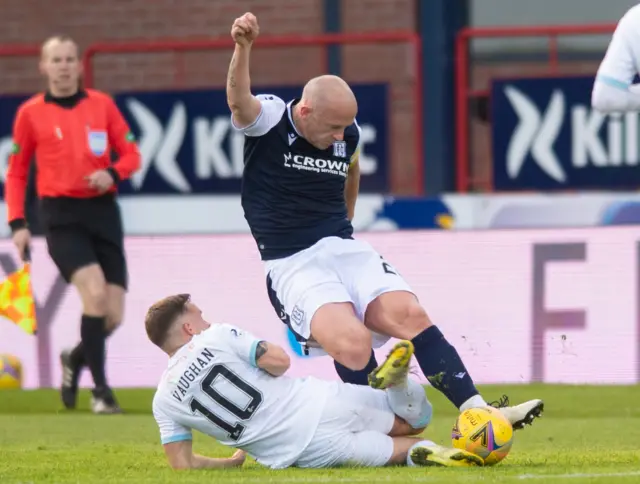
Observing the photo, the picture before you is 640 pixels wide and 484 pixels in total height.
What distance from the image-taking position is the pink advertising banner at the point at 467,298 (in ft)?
35.8

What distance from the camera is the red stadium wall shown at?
16062mm

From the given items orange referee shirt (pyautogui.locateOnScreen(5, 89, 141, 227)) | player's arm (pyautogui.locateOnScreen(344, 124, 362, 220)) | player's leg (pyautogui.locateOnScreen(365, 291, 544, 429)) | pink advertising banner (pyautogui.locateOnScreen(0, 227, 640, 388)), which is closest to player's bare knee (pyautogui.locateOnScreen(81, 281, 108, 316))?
orange referee shirt (pyautogui.locateOnScreen(5, 89, 141, 227))

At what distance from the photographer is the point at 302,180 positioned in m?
7.35

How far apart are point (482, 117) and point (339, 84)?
6437mm

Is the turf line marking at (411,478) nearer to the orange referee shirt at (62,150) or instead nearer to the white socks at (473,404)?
the white socks at (473,404)

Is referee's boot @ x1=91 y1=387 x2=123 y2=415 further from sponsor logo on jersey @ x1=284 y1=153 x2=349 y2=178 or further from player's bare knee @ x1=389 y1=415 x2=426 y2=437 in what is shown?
player's bare knee @ x1=389 y1=415 x2=426 y2=437

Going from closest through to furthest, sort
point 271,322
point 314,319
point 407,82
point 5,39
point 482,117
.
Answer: point 314,319, point 271,322, point 482,117, point 407,82, point 5,39

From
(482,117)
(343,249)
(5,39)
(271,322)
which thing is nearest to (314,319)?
(343,249)

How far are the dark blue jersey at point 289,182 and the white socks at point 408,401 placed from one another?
953 millimetres

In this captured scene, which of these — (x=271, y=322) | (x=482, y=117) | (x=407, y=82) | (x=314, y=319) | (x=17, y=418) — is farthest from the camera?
(x=407, y=82)

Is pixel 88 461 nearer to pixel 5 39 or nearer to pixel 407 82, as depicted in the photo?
pixel 407 82

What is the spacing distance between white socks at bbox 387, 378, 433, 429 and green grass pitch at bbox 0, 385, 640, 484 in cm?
33

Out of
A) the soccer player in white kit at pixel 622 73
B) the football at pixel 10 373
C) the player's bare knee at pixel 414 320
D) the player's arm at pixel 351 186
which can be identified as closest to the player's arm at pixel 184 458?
the player's bare knee at pixel 414 320

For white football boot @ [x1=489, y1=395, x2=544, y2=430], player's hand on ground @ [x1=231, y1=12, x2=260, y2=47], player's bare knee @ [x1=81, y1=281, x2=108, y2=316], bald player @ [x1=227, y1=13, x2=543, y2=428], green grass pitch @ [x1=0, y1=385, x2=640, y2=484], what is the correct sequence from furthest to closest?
player's bare knee @ [x1=81, y1=281, x2=108, y2=316] → bald player @ [x1=227, y1=13, x2=543, y2=428] → player's hand on ground @ [x1=231, y1=12, x2=260, y2=47] → white football boot @ [x1=489, y1=395, x2=544, y2=430] → green grass pitch @ [x1=0, y1=385, x2=640, y2=484]
